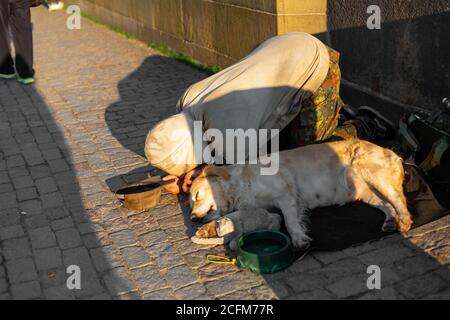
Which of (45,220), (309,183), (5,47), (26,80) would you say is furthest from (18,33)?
(309,183)

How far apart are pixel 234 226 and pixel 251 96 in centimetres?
147

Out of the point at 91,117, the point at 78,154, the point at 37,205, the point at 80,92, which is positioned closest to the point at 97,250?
the point at 37,205

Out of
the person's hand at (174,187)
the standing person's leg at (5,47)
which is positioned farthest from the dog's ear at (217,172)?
the standing person's leg at (5,47)

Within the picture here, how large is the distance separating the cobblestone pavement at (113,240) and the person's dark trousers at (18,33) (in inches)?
60.2

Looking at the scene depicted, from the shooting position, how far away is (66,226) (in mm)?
5238

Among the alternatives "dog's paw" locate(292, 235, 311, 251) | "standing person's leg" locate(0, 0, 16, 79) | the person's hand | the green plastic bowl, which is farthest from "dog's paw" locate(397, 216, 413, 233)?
"standing person's leg" locate(0, 0, 16, 79)

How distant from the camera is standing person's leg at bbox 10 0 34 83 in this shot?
9789mm

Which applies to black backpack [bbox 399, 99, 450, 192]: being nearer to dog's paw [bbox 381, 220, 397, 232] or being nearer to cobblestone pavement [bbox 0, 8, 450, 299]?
cobblestone pavement [bbox 0, 8, 450, 299]

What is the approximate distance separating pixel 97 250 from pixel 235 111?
1850mm

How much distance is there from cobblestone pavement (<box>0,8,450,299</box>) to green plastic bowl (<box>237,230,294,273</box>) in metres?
0.07

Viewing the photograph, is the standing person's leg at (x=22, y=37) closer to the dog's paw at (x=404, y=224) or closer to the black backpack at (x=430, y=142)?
the black backpack at (x=430, y=142)

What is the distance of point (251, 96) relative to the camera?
5676mm

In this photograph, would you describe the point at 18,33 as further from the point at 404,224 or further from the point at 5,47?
the point at 404,224

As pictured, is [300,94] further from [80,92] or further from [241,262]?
[80,92]
